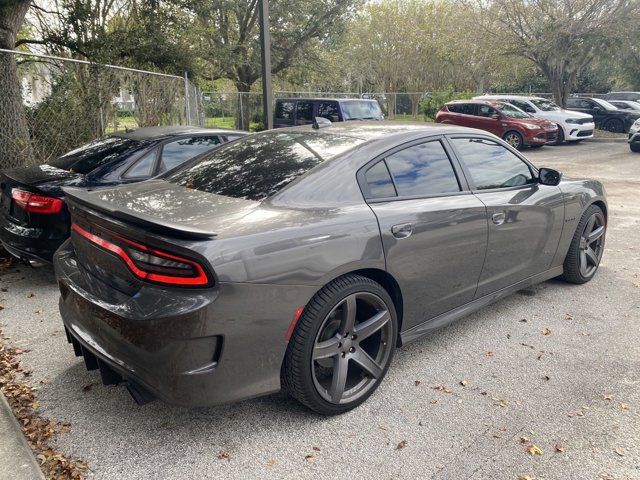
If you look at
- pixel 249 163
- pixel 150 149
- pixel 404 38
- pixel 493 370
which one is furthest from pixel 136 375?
pixel 404 38

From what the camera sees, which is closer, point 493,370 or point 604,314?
point 493,370

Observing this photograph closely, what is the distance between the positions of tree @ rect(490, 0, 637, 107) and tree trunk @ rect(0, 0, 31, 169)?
19224 mm

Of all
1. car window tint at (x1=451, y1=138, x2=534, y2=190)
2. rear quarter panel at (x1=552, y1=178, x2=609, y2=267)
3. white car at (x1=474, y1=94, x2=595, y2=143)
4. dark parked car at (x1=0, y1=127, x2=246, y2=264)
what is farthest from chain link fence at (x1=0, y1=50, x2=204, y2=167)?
white car at (x1=474, y1=94, x2=595, y2=143)

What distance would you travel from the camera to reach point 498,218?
140 inches

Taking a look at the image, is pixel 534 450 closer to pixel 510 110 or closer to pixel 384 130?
pixel 384 130

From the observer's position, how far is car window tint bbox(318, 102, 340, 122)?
1225cm

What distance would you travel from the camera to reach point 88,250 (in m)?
2.67

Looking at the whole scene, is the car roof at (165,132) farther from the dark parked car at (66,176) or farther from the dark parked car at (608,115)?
the dark parked car at (608,115)

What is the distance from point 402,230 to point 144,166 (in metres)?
3.10

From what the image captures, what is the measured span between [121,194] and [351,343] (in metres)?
1.55

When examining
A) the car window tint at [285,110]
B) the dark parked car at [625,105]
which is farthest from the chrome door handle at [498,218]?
the dark parked car at [625,105]

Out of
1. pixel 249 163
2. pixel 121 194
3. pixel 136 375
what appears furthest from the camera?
pixel 249 163

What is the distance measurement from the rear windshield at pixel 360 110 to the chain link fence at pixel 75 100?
437 centimetres

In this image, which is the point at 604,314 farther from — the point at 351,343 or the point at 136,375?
the point at 136,375
